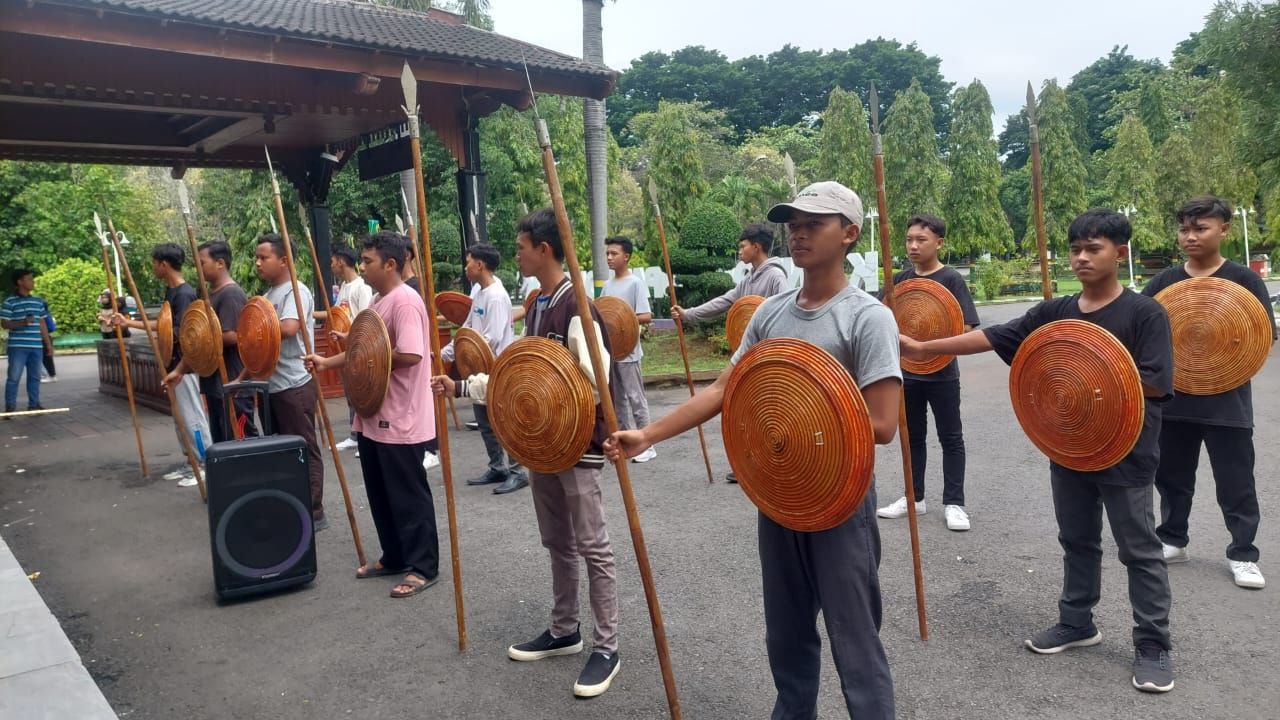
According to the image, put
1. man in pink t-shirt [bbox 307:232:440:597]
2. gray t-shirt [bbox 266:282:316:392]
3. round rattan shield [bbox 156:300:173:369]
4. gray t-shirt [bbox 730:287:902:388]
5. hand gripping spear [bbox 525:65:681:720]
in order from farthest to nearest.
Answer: round rattan shield [bbox 156:300:173:369]
gray t-shirt [bbox 266:282:316:392]
man in pink t-shirt [bbox 307:232:440:597]
hand gripping spear [bbox 525:65:681:720]
gray t-shirt [bbox 730:287:902:388]

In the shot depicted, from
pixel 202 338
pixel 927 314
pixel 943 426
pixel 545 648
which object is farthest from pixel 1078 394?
pixel 202 338

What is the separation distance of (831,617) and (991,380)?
968 cm

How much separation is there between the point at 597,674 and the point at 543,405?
3.57 ft

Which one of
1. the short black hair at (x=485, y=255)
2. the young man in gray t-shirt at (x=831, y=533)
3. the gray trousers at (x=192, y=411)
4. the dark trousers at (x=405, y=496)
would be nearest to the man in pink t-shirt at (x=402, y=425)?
the dark trousers at (x=405, y=496)

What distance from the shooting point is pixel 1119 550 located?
333 cm

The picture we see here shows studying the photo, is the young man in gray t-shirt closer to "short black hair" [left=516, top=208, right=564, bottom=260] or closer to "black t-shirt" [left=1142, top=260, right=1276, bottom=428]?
"short black hair" [left=516, top=208, right=564, bottom=260]

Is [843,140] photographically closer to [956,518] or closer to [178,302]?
[178,302]

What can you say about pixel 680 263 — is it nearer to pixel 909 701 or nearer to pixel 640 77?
pixel 909 701

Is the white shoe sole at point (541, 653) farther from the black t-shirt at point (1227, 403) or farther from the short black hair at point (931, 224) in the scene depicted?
the short black hair at point (931, 224)

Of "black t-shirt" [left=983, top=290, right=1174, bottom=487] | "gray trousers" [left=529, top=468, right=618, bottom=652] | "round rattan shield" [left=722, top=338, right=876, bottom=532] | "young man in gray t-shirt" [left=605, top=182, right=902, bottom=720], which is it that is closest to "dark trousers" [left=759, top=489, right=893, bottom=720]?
"young man in gray t-shirt" [left=605, top=182, right=902, bottom=720]

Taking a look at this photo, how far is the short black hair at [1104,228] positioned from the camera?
331 cm

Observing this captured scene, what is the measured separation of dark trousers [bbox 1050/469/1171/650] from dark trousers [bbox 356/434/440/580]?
9.95ft

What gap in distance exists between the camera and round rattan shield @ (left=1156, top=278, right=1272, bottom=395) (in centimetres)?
407

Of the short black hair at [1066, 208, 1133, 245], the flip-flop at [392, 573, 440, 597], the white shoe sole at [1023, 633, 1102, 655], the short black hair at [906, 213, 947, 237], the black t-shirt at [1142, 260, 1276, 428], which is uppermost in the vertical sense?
the short black hair at [906, 213, 947, 237]
